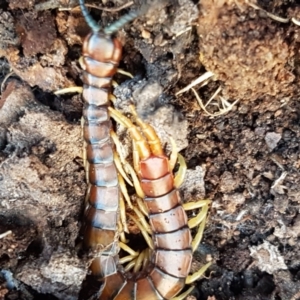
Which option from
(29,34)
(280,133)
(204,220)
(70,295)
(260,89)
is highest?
(29,34)

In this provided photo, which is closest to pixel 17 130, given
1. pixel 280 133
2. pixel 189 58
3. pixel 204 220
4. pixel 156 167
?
pixel 156 167

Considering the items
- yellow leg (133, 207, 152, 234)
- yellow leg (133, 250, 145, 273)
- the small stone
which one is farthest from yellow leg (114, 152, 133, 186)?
the small stone

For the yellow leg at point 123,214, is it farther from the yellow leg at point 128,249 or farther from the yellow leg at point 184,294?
the yellow leg at point 184,294

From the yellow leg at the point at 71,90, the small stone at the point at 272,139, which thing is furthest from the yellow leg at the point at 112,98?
the small stone at the point at 272,139

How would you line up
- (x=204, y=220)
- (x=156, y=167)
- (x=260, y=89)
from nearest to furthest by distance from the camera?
(x=260, y=89), (x=156, y=167), (x=204, y=220)

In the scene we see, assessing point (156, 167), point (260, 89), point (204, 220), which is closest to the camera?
point (260, 89)

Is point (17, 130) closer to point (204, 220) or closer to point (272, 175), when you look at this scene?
point (204, 220)

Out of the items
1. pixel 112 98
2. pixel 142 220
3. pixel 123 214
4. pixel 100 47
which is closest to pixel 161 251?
pixel 142 220

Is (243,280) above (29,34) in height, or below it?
below
